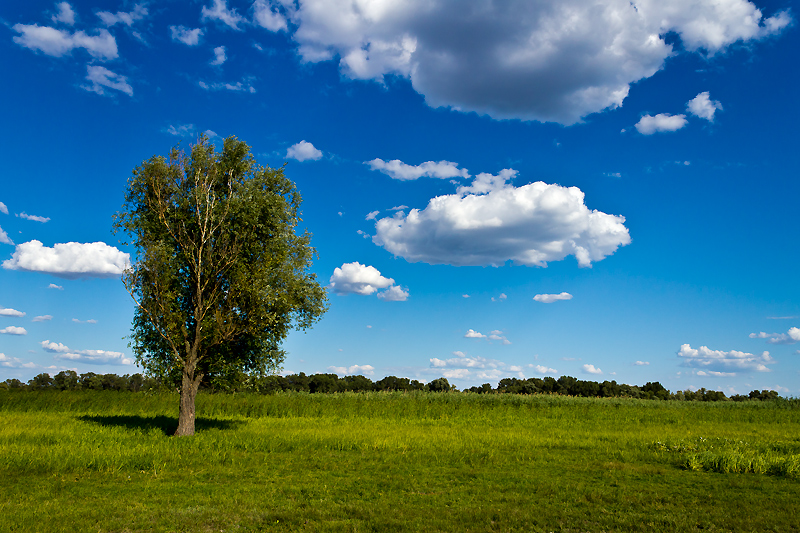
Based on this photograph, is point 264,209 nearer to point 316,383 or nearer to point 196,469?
point 196,469

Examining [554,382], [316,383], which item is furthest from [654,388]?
[316,383]

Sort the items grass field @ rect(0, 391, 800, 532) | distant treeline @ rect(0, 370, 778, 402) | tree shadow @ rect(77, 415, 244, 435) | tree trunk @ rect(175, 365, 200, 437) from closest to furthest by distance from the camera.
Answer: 1. grass field @ rect(0, 391, 800, 532)
2. tree trunk @ rect(175, 365, 200, 437)
3. tree shadow @ rect(77, 415, 244, 435)
4. distant treeline @ rect(0, 370, 778, 402)

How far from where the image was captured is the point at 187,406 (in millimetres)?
21609

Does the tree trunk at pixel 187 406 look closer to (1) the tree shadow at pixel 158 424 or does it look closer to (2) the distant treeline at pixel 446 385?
(1) the tree shadow at pixel 158 424

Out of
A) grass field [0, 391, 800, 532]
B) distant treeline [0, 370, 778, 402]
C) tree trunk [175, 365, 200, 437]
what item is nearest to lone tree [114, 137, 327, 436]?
tree trunk [175, 365, 200, 437]

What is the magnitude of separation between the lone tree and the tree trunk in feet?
0.14

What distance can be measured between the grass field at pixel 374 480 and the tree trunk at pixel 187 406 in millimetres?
1009

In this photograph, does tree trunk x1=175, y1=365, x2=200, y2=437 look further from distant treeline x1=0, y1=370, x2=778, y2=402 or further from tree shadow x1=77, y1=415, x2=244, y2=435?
distant treeline x1=0, y1=370, x2=778, y2=402

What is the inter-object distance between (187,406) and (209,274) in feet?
20.0

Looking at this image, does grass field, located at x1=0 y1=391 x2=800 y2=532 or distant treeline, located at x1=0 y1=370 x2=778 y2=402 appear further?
distant treeline, located at x1=0 y1=370 x2=778 y2=402

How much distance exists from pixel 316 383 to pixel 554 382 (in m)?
52.2

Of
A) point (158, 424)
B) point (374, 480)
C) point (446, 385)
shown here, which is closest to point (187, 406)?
point (158, 424)

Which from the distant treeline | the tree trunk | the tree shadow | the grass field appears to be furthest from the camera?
the distant treeline

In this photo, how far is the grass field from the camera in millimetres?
9555
